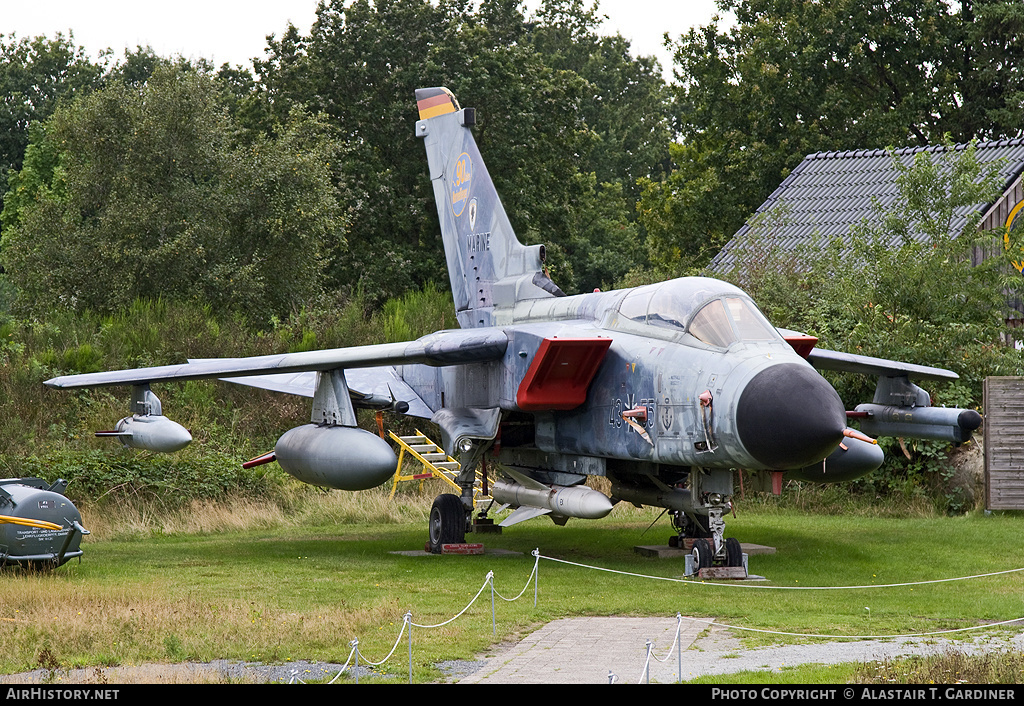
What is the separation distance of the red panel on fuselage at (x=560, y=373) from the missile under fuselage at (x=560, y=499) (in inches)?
41.3

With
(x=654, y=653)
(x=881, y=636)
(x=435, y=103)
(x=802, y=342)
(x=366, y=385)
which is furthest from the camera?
(x=435, y=103)

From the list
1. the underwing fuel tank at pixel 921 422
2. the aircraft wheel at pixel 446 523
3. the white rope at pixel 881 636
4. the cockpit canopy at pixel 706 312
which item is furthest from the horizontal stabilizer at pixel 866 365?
the white rope at pixel 881 636

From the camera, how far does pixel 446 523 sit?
49.3ft

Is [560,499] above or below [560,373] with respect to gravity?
below

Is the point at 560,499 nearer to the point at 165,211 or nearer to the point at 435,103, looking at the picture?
the point at 435,103

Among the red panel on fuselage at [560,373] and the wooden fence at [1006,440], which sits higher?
the red panel on fuselage at [560,373]

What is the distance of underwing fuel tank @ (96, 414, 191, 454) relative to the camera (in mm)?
14180

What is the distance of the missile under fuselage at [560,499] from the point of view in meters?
13.3

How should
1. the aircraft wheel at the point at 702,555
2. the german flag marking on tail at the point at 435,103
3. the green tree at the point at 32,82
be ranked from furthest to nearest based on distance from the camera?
the green tree at the point at 32,82, the german flag marking on tail at the point at 435,103, the aircraft wheel at the point at 702,555

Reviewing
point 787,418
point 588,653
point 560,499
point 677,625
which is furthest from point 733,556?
point 588,653

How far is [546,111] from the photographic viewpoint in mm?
35375

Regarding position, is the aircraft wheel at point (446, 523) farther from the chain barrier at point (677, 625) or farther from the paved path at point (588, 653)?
the paved path at point (588, 653)

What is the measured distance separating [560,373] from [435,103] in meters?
6.53

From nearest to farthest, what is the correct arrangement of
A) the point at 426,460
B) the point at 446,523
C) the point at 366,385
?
1. the point at 446,523
2. the point at 366,385
3. the point at 426,460
